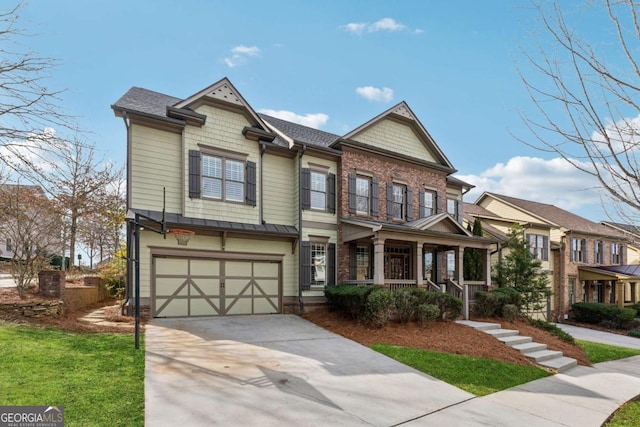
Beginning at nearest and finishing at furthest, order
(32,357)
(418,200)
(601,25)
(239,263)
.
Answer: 1. (601,25)
2. (32,357)
3. (239,263)
4. (418,200)

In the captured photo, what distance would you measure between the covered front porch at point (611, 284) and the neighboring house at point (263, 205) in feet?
49.6

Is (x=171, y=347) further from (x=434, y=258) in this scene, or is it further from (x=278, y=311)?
(x=434, y=258)

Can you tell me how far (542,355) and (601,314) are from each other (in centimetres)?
1673

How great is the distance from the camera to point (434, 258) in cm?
1780

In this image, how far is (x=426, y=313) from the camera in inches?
467

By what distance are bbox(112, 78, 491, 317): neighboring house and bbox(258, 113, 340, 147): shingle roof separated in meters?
0.13

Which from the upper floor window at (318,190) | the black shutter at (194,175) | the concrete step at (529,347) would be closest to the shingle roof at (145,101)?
the black shutter at (194,175)

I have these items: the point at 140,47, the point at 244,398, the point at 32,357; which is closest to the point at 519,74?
the point at 244,398

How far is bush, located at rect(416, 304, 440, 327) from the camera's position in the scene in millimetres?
11865

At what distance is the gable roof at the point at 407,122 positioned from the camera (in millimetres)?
15766

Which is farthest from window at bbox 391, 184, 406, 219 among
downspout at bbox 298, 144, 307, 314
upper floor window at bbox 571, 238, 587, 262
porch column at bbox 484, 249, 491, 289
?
upper floor window at bbox 571, 238, 587, 262

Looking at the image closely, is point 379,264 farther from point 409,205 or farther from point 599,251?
point 599,251

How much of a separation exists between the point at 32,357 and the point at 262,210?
8.44 metres

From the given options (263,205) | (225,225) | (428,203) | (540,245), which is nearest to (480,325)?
(428,203)
